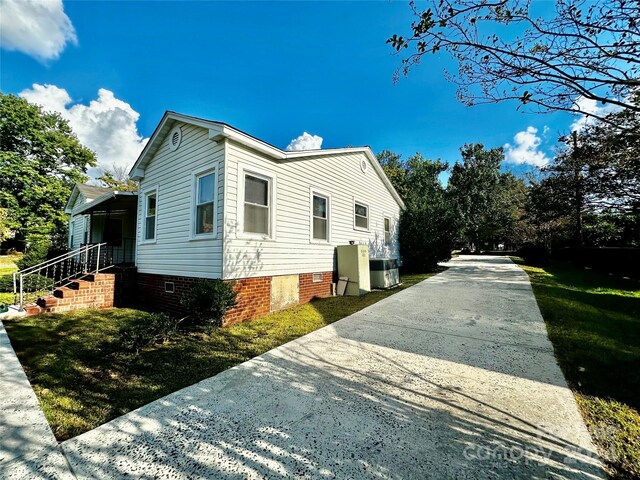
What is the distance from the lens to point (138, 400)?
2832 mm

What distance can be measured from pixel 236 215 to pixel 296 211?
2.13m

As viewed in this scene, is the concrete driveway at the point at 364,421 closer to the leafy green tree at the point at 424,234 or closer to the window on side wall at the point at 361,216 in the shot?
the window on side wall at the point at 361,216

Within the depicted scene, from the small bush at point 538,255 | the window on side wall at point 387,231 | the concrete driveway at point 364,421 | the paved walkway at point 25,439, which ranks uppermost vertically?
the window on side wall at point 387,231

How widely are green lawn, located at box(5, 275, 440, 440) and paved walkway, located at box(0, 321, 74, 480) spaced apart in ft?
0.30

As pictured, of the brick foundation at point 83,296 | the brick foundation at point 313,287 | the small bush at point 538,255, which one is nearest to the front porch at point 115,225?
the brick foundation at point 83,296

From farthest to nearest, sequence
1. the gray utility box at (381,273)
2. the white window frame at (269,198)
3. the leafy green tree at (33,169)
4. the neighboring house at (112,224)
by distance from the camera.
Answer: the leafy green tree at (33,169)
the gray utility box at (381,273)
the neighboring house at (112,224)
the white window frame at (269,198)

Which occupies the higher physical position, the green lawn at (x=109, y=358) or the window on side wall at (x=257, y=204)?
the window on side wall at (x=257, y=204)

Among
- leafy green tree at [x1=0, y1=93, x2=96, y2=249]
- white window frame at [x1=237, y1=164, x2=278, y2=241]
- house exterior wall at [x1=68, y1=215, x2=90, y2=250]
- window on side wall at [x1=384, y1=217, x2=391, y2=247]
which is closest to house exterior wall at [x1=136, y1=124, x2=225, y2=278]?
white window frame at [x1=237, y1=164, x2=278, y2=241]

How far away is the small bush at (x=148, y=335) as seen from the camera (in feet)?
14.1

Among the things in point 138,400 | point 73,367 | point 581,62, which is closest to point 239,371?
point 138,400

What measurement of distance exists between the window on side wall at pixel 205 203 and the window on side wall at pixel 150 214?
8.49 ft

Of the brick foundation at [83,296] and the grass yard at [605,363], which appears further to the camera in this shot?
the brick foundation at [83,296]

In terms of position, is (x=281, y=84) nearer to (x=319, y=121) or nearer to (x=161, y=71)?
(x=161, y=71)

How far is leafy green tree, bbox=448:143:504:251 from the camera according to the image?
32469 mm
